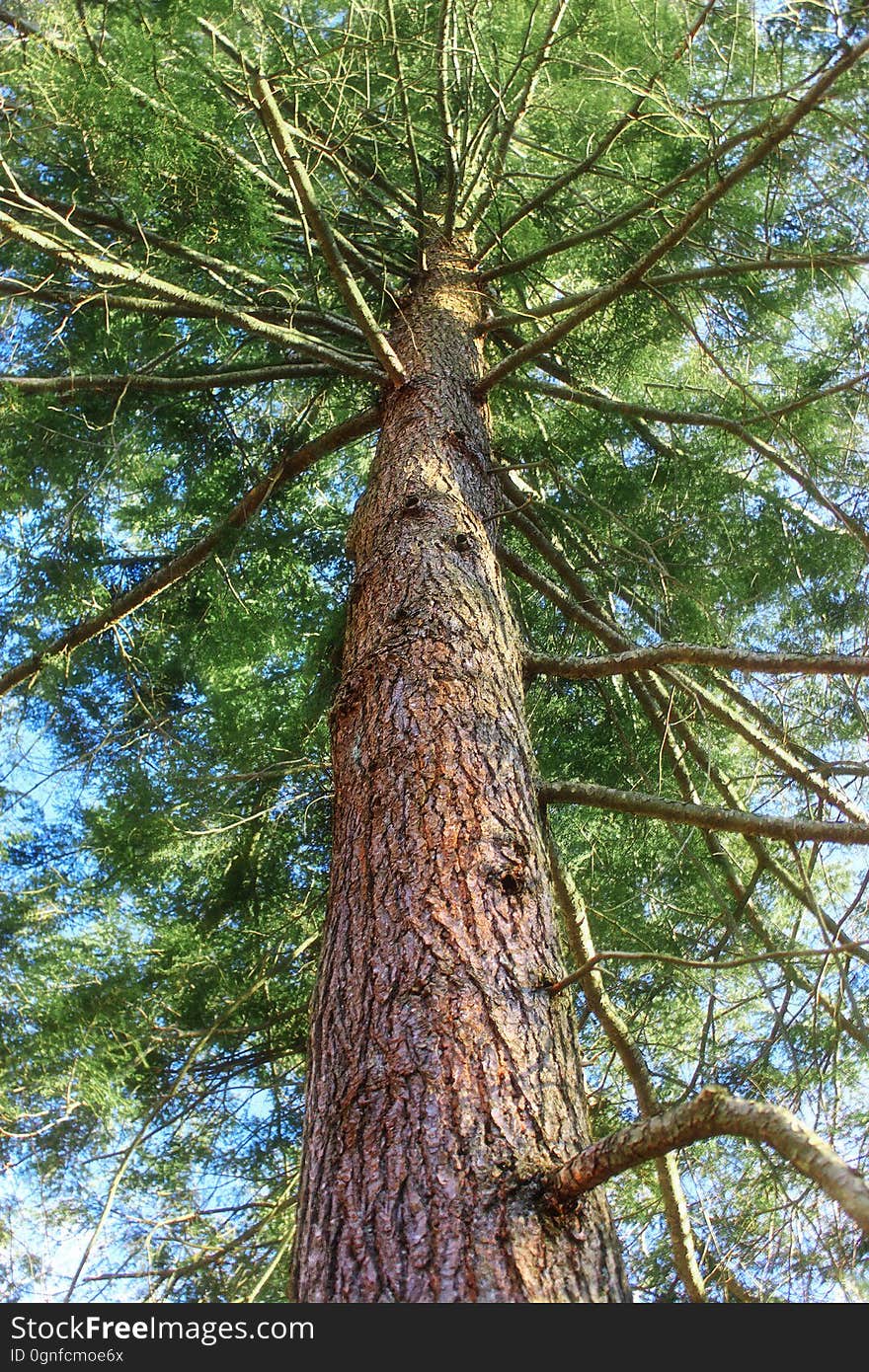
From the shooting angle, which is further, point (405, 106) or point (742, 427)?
point (405, 106)

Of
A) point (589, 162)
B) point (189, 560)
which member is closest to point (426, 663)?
point (189, 560)

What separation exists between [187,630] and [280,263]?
1845mm

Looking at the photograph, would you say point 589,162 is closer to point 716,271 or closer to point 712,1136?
point 716,271

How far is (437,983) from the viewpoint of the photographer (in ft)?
6.06

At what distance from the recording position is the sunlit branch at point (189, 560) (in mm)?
3420

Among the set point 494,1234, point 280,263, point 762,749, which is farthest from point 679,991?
point 280,263

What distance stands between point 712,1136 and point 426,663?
4.45 feet

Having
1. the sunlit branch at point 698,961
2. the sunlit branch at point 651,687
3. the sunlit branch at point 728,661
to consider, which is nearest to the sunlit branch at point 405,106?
the sunlit branch at point 651,687

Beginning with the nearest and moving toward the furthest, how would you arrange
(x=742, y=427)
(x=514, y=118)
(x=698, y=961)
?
(x=698, y=961)
(x=742, y=427)
(x=514, y=118)

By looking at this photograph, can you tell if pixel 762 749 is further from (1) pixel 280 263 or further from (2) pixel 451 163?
(1) pixel 280 263

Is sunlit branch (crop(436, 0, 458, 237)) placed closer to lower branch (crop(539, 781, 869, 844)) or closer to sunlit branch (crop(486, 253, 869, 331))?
sunlit branch (crop(486, 253, 869, 331))

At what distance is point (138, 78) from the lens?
3.42 metres

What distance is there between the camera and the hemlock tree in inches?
77.0

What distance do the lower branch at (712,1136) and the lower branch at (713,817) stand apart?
35.8 inches
